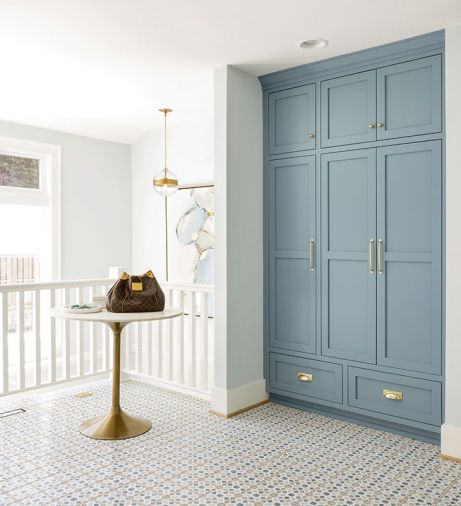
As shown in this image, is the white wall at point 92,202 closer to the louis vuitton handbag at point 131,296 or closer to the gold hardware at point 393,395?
the louis vuitton handbag at point 131,296

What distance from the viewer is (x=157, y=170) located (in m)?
5.46

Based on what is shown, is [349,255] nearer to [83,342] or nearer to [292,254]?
[292,254]

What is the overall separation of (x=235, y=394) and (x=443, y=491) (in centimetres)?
151

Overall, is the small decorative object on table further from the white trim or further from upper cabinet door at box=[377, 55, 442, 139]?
upper cabinet door at box=[377, 55, 442, 139]

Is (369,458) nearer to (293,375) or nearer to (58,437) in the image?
(293,375)

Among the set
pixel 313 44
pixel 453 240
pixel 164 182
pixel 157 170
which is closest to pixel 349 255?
pixel 453 240

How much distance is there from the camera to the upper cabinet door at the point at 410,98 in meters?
2.95

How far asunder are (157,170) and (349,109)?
266 cm

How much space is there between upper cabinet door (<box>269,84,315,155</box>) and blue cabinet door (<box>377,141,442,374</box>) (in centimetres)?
60

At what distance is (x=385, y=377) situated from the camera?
3.19m

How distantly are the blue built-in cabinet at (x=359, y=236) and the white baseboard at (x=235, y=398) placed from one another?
145 millimetres

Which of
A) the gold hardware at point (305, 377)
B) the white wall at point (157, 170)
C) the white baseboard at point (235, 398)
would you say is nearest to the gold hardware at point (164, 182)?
the white wall at point (157, 170)

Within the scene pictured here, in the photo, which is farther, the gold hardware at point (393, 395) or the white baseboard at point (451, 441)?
the gold hardware at point (393, 395)

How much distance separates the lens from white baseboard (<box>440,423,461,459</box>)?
279 cm
